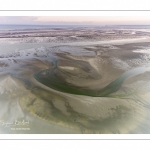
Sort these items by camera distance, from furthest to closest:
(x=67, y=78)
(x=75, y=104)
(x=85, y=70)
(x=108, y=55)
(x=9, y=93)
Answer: (x=108, y=55) < (x=85, y=70) < (x=67, y=78) < (x=9, y=93) < (x=75, y=104)

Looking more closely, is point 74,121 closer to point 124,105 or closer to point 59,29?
point 124,105
